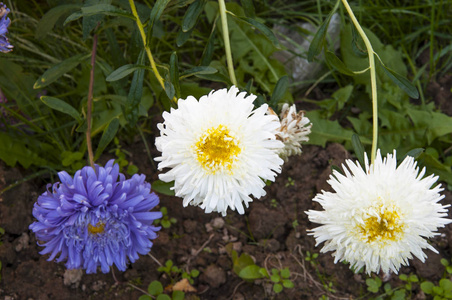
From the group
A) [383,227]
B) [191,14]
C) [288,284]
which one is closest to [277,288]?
[288,284]

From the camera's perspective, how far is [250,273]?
220 centimetres

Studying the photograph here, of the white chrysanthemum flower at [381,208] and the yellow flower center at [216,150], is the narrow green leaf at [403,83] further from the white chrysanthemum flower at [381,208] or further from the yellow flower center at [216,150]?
the yellow flower center at [216,150]

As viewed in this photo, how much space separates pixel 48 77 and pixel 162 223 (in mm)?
883

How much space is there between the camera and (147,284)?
2281 millimetres

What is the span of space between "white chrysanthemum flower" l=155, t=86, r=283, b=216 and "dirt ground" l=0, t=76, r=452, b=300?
2.74ft

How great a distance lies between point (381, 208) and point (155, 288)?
3.79ft

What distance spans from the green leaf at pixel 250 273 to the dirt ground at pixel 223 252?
88mm

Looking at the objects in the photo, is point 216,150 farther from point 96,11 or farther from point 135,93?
point 96,11

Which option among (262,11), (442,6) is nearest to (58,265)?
(262,11)

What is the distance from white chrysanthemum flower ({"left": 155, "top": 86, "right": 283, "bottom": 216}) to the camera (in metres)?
1.53

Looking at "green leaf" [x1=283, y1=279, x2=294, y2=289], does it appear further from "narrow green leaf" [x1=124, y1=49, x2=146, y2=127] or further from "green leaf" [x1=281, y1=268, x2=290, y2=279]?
"narrow green leaf" [x1=124, y1=49, x2=146, y2=127]

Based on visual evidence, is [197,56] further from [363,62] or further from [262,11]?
[363,62]

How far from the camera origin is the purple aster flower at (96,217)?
1728 mm

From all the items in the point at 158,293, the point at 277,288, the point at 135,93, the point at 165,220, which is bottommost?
the point at 158,293
